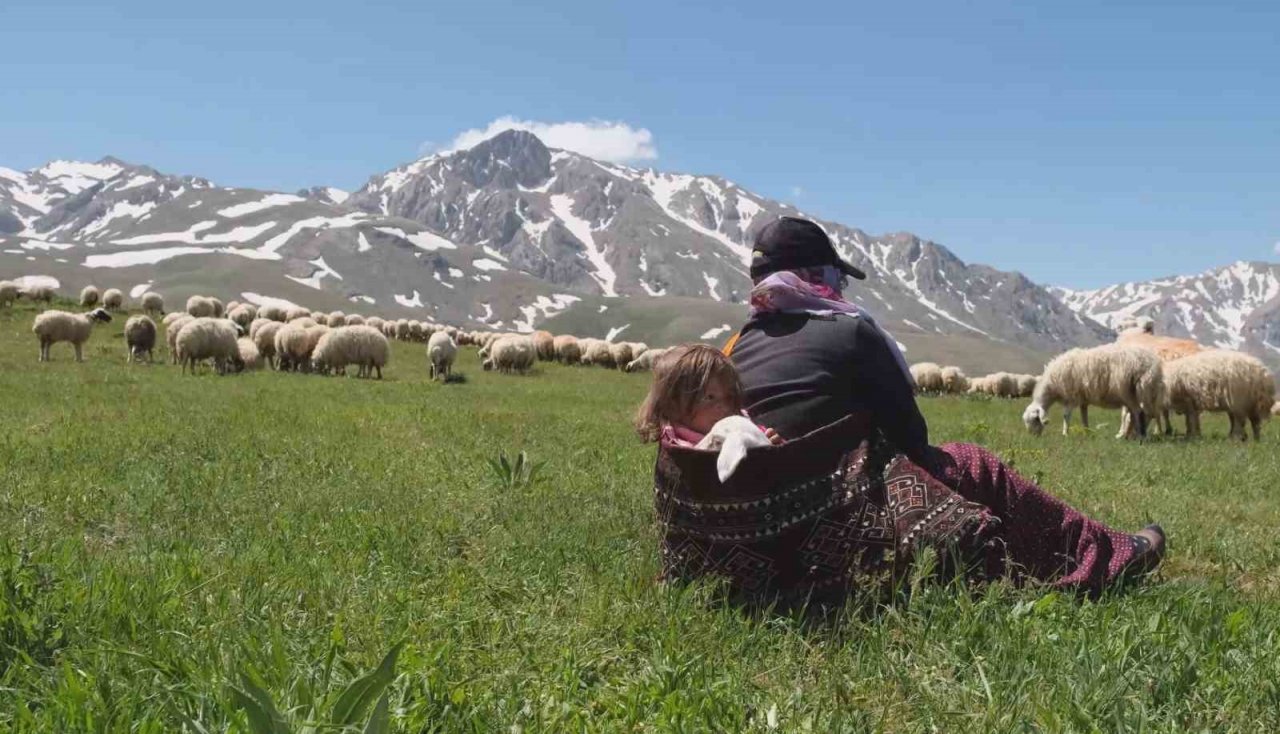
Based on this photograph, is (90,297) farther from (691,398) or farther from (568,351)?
(691,398)

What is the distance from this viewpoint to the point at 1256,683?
325 centimetres

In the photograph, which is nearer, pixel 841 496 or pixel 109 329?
pixel 841 496

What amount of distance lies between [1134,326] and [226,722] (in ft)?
78.3

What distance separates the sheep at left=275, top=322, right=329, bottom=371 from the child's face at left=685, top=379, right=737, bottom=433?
30.3m

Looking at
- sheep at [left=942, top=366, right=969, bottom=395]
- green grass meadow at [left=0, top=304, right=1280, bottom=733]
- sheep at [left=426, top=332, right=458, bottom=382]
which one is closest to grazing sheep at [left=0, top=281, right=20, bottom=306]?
sheep at [left=426, top=332, right=458, bottom=382]

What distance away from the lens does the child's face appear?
14.0 feet

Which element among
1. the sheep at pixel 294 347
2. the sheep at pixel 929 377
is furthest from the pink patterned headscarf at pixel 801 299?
the sheep at pixel 929 377

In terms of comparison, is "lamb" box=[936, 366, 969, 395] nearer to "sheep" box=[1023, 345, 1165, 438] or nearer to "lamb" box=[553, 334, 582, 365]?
"lamb" box=[553, 334, 582, 365]

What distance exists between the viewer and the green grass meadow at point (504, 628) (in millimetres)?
2938

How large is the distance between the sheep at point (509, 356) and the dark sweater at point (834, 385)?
3321 cm

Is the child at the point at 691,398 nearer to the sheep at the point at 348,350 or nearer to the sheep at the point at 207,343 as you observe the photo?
the sheep at the point at 207,343

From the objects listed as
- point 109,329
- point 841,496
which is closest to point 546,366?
point 109,329

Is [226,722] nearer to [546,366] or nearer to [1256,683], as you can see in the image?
[1256,683]

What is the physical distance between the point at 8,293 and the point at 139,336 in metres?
14.7
